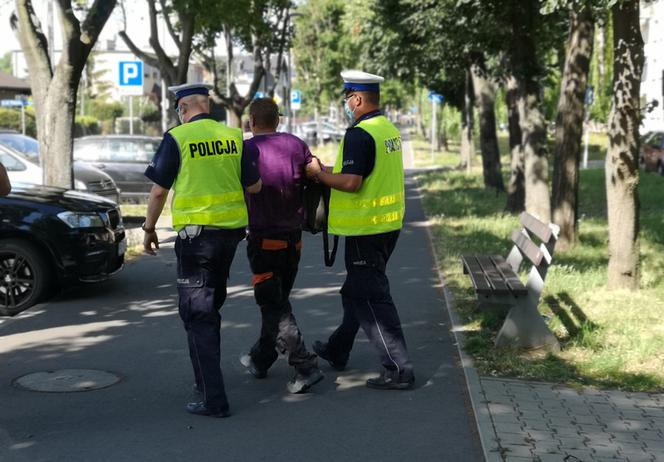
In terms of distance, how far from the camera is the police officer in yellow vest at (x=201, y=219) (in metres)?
5.59

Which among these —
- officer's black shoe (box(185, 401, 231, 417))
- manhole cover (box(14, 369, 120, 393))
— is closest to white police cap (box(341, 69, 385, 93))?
officer's black shoe (box(185, 401, 231, 417))

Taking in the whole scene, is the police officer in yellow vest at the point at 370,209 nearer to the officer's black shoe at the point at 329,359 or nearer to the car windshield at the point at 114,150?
the officer's black shoe at the point at 329,359

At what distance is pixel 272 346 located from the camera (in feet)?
21.1

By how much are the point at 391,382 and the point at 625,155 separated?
4502 mm

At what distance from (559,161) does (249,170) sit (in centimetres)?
777

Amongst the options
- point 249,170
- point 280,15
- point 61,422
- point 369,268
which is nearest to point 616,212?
point 369,268

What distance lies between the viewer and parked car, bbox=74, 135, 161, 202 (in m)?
21.0

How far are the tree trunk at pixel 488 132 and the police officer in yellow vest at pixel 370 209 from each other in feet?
57.3

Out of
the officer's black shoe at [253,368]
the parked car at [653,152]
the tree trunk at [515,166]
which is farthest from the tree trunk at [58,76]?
the parked car at [653,152]

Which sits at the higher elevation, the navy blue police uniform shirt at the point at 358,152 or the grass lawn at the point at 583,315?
the navy blue police uniform shirt at the point at 358,152

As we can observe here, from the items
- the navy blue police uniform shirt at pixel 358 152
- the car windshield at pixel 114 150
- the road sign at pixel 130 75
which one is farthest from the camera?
the car windshield at pixel 114 150

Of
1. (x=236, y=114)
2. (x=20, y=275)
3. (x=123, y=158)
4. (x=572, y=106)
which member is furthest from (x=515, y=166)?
(x=236, y=114)

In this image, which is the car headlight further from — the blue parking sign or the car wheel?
the blue parking sign

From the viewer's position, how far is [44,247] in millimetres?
9242
